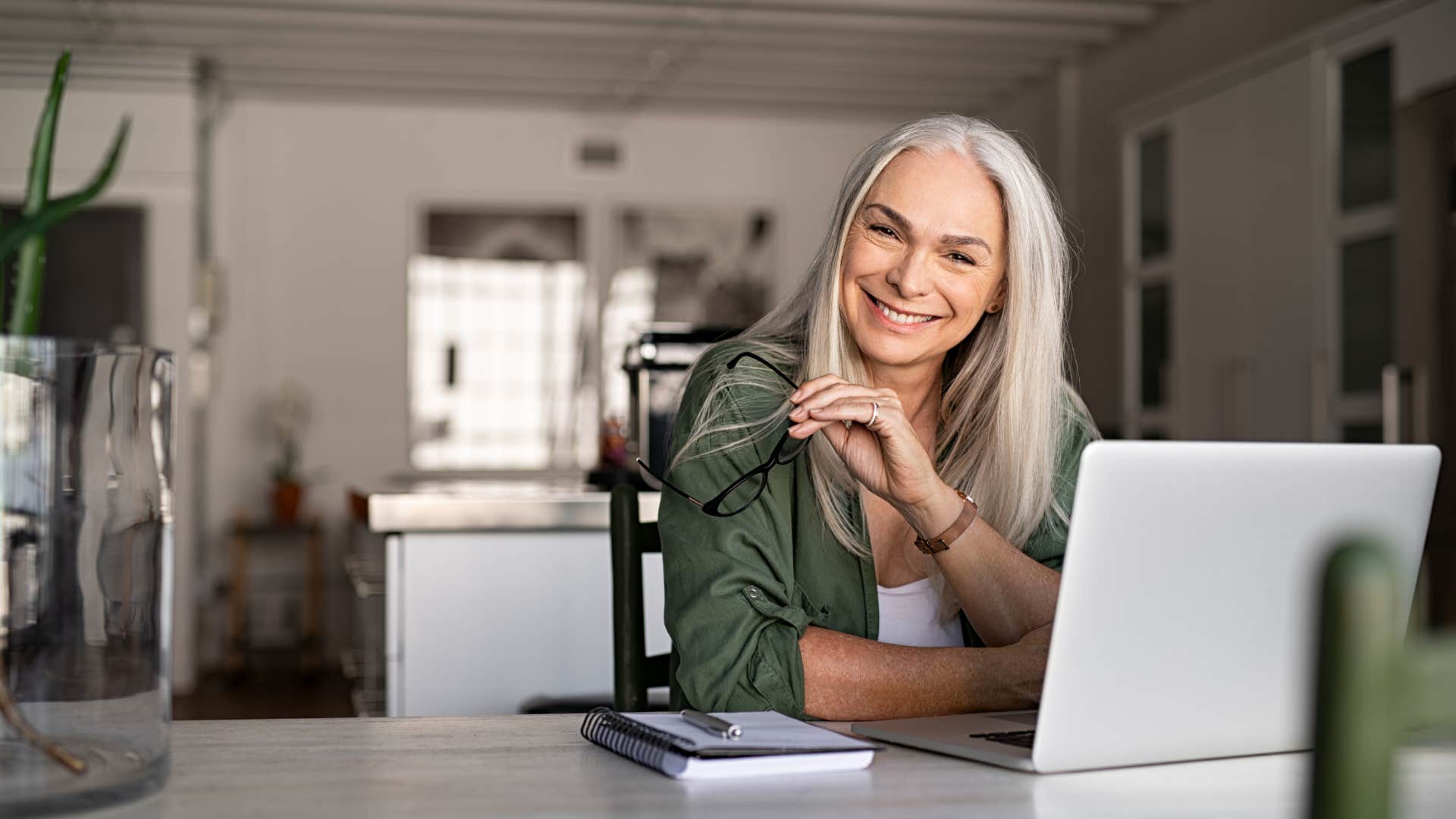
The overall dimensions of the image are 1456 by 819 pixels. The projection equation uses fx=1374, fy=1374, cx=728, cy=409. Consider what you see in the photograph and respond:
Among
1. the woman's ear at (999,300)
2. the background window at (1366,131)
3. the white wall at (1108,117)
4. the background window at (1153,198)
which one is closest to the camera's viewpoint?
the woman's ear at (999,300)

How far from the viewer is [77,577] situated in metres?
0.87

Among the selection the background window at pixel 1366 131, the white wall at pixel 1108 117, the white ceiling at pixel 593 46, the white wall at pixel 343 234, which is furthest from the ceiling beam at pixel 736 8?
the background window at pixel 1366 131

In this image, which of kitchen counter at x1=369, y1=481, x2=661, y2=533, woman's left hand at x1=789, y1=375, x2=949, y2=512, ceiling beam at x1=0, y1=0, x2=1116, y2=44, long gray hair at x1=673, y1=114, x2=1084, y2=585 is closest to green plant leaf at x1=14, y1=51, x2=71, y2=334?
woman's left hand at x1=789, y1=375, x2=949, y2=512

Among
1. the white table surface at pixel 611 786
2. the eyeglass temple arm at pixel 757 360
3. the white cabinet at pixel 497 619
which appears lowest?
the white cabinet at pixel 497 619

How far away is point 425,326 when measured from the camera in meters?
7.75

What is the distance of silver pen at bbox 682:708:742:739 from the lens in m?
1.03

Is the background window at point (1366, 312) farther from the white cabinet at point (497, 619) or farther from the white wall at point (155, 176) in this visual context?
the white wall at point (155, 176)

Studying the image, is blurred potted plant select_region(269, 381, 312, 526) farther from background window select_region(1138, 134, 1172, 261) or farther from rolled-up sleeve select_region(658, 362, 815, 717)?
rolled-up sleeve select_region(658, 362, 815, 717)

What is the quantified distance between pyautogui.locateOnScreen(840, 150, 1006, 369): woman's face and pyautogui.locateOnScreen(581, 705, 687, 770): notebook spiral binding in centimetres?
66

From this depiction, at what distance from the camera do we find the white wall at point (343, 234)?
7.57m

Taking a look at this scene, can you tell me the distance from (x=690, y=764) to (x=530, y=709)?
4.09 ft

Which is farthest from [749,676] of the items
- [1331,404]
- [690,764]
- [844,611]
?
[1331,404]

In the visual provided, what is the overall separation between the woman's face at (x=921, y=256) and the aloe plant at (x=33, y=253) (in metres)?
0.88

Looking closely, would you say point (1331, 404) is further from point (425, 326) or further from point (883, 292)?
point (425, 326)
